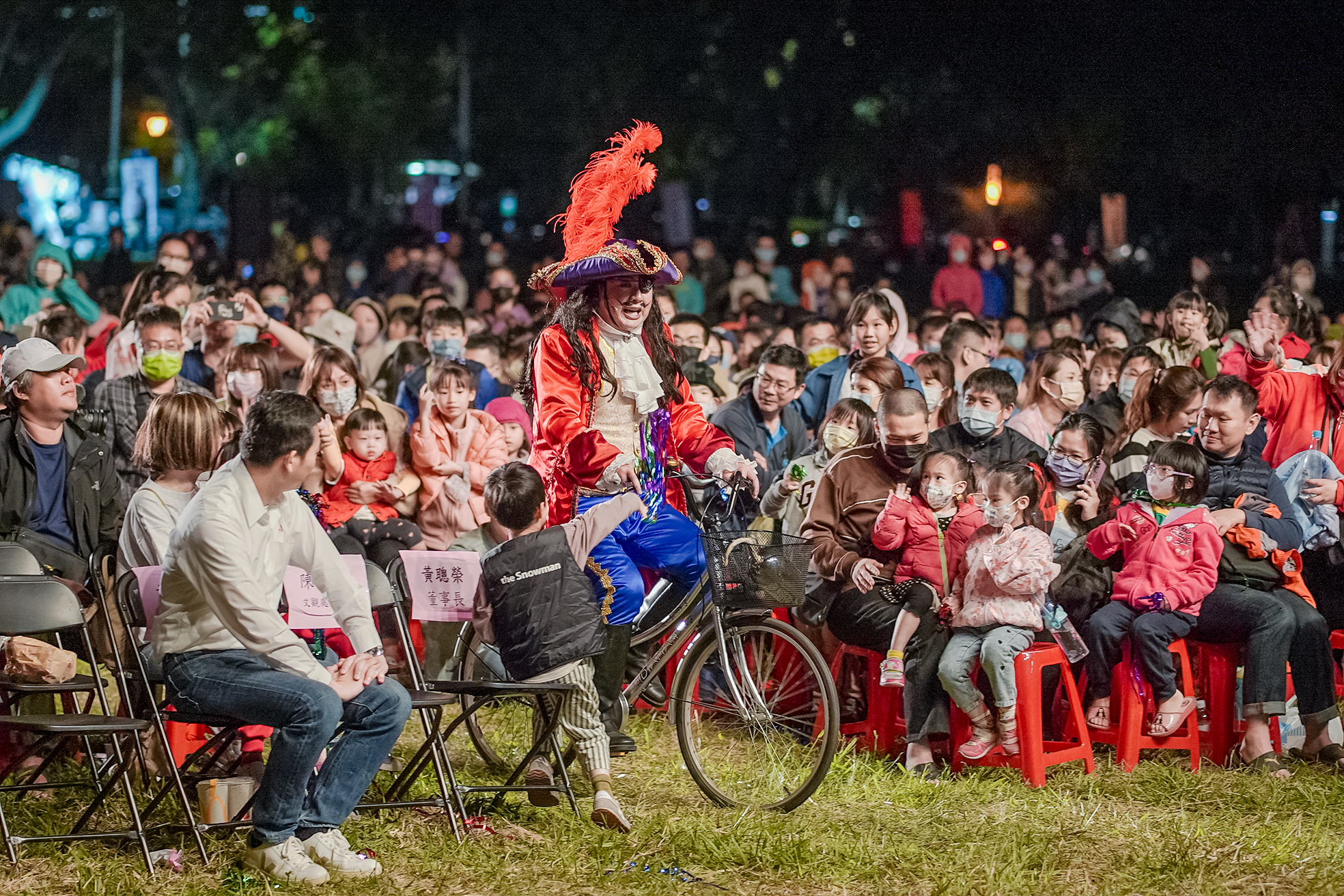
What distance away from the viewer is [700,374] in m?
8.61

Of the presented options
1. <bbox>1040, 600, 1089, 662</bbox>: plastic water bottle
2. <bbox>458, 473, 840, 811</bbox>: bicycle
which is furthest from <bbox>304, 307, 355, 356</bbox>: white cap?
<bbox>1040, 600, 1089, 662</bbox>: plastic water bottle

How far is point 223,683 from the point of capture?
14.6ft

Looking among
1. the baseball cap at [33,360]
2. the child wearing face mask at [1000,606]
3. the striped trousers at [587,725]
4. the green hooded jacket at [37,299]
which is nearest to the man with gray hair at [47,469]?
the baseball cap at [33,360]

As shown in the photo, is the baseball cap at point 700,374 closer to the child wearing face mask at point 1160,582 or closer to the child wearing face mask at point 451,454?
the child wearing face mask at point 451,454

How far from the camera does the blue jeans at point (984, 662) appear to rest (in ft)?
18.5

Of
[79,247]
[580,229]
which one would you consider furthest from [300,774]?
[79,247]

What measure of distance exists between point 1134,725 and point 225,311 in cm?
520

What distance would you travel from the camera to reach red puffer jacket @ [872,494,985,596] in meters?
5.91

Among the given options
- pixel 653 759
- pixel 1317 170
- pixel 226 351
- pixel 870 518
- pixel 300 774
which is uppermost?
pixel 1317 170

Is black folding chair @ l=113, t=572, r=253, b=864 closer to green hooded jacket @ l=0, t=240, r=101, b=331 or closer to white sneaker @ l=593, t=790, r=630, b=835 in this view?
white sneaker @ l=593, t=790, r=630, b=835

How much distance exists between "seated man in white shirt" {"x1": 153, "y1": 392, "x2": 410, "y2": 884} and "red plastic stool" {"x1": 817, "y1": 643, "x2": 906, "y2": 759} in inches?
81.7

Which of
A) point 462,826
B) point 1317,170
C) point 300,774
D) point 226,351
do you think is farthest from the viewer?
point 1317,170

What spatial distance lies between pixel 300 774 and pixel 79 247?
35.2m

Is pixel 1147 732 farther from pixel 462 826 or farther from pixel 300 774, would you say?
pixel 300 774
